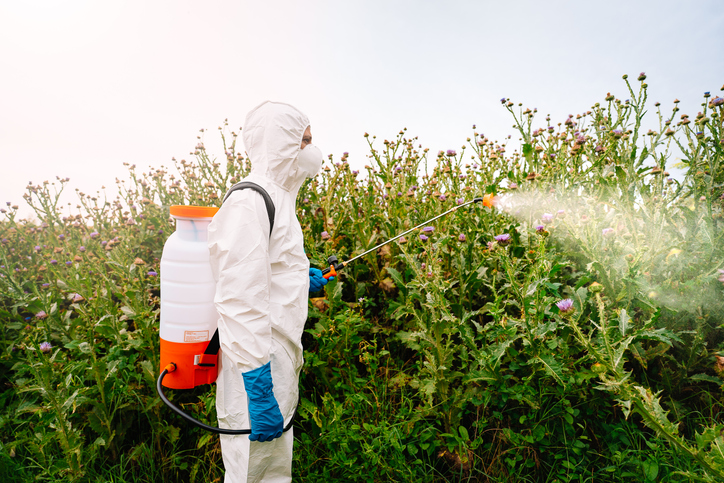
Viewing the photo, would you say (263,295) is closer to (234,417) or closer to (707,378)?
Answer: (234,417)

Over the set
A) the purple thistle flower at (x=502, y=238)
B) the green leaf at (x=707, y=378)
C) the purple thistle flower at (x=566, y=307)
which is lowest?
the green leaf at (x=707, y=378)

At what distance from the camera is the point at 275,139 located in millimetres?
1812

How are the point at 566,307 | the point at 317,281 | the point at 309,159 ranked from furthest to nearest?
the point at 317,281
the point at 309,159
the point at 566,307

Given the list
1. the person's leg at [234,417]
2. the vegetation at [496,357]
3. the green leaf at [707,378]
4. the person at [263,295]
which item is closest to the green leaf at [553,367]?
the vegetation at [496,357]

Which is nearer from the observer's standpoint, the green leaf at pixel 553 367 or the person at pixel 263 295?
the person at pixel 263 295

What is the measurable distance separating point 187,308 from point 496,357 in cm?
149

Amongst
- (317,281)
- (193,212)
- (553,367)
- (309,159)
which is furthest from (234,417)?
(553,367)

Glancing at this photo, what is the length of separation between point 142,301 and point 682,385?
3.57 metres

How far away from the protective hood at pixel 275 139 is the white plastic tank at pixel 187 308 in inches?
14.2

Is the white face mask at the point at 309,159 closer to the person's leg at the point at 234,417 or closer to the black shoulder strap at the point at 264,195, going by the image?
the black shoulder strap at the point at 264,195

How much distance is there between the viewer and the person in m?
1.58

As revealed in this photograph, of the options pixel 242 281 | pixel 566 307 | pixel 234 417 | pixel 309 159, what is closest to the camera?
pixel 242 281

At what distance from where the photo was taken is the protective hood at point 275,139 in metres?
1.82

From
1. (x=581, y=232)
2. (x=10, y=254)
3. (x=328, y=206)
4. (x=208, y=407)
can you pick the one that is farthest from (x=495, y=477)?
(x=10, y=254)
